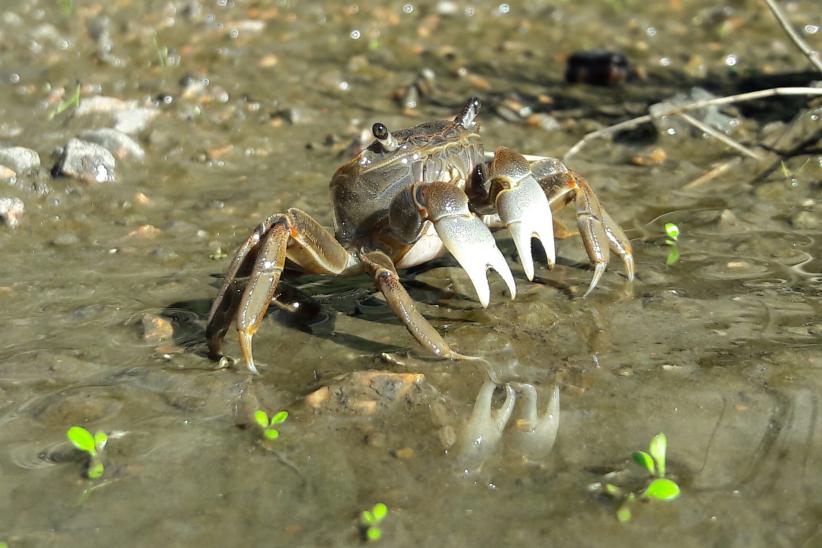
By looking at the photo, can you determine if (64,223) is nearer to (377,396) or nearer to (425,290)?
(425,290)

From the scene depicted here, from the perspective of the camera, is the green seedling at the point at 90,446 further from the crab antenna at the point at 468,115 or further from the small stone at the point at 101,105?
the small stone at the point at 101,105

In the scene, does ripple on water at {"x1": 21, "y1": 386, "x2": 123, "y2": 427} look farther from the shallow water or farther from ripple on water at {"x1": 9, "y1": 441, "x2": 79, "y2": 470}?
ripple on water at {"x1": 9, "y1": 441, "x2": 79, "y2": 470}

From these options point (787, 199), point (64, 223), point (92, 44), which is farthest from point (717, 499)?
point (92, 44)

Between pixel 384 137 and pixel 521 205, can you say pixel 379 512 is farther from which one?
pixel 384 137

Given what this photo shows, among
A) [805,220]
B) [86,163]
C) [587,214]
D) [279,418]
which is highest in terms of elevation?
[587,214]

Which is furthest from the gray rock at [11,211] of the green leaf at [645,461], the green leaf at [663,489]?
the green leaf at [663,489]

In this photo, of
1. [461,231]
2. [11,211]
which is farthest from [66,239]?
[461,231]
